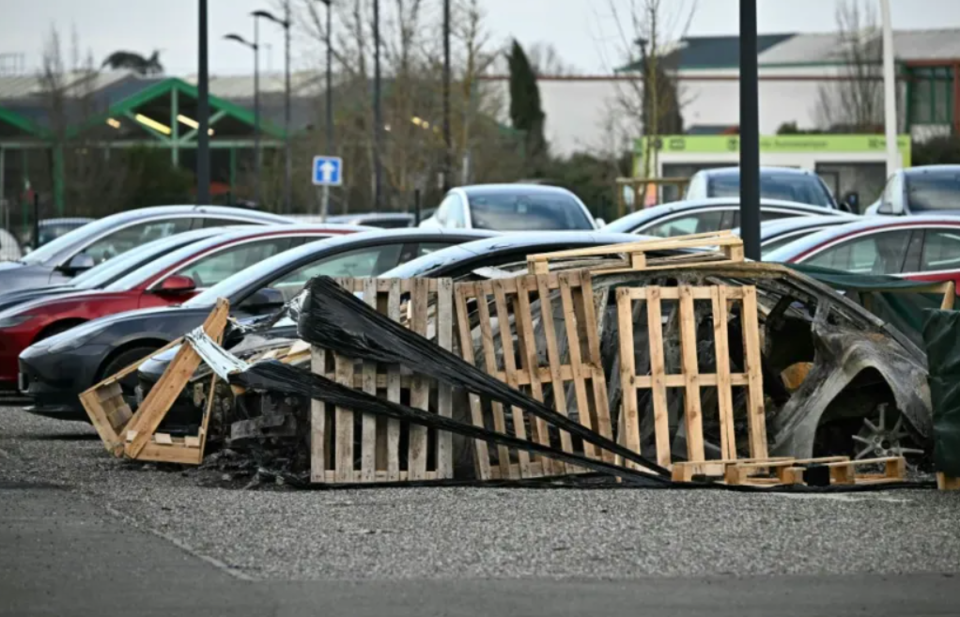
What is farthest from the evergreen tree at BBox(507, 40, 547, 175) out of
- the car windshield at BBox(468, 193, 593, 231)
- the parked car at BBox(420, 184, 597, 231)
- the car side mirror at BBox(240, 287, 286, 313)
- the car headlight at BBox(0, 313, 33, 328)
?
the car side mirror at BBox(240, 287, 286, 313)

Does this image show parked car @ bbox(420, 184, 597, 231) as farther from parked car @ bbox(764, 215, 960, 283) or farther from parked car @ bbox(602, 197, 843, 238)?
parked car @ bbox(764, 215, 960, 283)

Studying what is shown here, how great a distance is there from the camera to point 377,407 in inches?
396

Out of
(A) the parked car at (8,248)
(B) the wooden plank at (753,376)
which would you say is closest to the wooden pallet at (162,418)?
(B) the wooden plank at (753,376)

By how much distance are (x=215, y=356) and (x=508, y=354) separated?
1822 millimetres

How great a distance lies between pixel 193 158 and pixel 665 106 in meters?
43.1

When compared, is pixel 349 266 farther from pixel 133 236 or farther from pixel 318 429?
pixel 133 236

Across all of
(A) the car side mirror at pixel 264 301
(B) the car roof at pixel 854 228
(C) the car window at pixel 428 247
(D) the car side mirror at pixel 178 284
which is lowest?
(A) the car side mirror at pixel 264 301

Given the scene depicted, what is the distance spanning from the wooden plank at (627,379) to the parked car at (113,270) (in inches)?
296

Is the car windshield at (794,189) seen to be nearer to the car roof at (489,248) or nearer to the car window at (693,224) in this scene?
the car window at (693,224)

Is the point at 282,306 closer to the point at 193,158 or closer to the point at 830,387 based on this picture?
the point at 830,387

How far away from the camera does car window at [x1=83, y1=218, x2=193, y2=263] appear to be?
816 inches

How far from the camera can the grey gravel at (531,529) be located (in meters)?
7.63

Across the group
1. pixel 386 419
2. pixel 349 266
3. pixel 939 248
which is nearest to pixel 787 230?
pixel 939 248

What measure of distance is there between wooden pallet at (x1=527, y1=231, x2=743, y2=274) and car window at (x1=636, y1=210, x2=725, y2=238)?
9672mm
